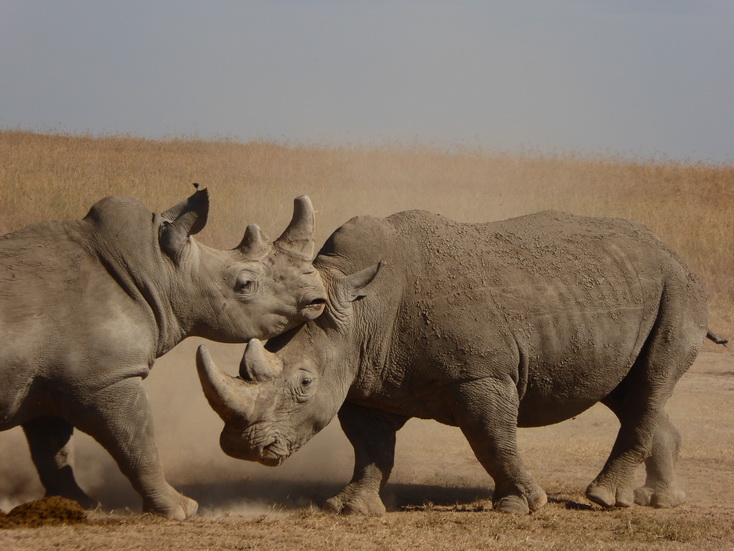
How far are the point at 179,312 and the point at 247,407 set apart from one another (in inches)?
33.4

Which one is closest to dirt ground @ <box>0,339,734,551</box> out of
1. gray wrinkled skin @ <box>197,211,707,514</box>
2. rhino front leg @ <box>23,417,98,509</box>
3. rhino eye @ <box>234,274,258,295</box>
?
rhino front leg @ <box>23,417,98,509</box>

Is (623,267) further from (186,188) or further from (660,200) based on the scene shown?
(660,200)

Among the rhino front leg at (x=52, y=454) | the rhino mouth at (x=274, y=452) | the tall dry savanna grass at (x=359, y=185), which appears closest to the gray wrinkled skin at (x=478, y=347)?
the rhino mouth at (x=274, y=452)

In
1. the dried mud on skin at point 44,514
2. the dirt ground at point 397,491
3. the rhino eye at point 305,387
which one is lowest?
the dirt ground at point 397,491

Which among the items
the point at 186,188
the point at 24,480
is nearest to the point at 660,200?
the point at 186,188

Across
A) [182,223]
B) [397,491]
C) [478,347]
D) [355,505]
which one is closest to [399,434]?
[397,491]

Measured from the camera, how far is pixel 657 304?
7.70m

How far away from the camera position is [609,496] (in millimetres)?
7516

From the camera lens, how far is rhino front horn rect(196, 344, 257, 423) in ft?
20.1

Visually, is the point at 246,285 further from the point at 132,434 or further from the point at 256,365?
the point at 132,434

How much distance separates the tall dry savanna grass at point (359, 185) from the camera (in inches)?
699

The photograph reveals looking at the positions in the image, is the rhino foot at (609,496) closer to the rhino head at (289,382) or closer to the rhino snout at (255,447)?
the rhino head at (289,382)

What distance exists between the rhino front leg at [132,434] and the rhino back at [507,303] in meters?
1.40

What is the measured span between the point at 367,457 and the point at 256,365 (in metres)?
1.26
